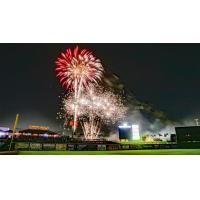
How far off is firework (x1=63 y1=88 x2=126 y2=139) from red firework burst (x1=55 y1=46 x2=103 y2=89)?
63 centimetres

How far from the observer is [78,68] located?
10.2 m

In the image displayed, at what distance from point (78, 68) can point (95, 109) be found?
2197 millimetres

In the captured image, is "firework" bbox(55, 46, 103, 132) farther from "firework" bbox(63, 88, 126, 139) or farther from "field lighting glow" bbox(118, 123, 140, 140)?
"field lighting glow" bbox(118, 123, 140, 140)

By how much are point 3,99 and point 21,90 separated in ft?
2.59

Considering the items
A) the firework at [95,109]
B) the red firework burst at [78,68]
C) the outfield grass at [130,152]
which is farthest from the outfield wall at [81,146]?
the red firework burst at [78,68]

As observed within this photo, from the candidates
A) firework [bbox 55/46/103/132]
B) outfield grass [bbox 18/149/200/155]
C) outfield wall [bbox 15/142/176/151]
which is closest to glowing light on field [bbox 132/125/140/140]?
outfield wall [bbox 15/142/176/151]

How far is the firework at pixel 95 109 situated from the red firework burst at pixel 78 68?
631 millimetres

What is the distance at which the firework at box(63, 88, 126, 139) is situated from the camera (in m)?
9.00

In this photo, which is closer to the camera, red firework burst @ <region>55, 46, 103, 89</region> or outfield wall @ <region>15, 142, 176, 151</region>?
outfield wall @ <region>15, 142, 176, 151</region>

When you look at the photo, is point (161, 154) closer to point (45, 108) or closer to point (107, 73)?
point (107, 73)

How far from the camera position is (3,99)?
27.9 feet
